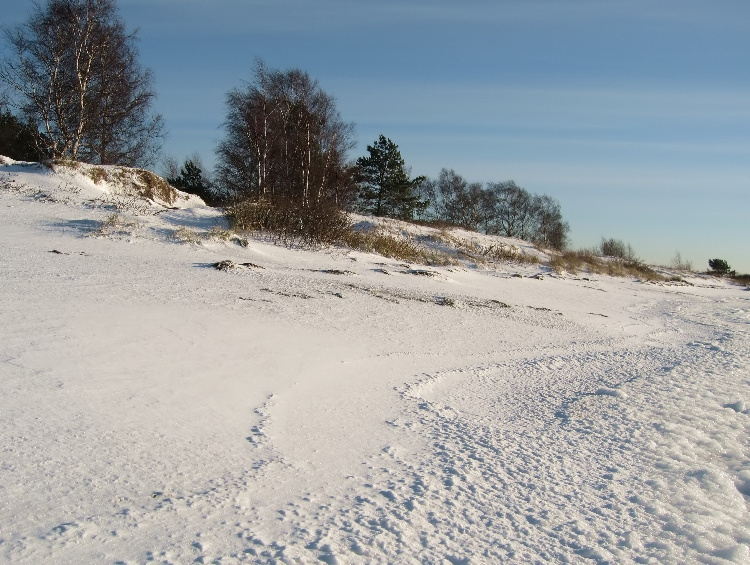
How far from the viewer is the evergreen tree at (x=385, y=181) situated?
3362 cm

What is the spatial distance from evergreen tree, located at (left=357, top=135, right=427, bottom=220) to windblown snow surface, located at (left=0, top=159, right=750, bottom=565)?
86.9 ft

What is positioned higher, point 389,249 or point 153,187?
point 153,187

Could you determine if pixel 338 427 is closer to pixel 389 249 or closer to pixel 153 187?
pixel 389 249

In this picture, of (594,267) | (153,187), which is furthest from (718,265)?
(153,187)

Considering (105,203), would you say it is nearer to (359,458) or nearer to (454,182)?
(359,458)

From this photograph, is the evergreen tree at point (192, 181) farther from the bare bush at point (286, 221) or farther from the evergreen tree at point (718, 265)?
the evergreen tree at point (718, 265)

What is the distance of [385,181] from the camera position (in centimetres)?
3388

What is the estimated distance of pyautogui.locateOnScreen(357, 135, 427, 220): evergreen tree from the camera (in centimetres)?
3362

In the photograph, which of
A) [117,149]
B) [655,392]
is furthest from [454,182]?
[655,392]

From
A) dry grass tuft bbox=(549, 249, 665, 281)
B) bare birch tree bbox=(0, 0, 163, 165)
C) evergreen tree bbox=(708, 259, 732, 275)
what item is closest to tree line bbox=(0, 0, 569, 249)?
bare birch tree bbox=(0, 0, 163, 165)

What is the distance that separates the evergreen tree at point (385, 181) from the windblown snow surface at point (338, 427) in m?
26.5

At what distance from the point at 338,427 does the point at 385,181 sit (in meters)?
31.2

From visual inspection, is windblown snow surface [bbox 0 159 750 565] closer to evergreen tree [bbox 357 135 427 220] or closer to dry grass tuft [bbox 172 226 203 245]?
dry grass tuft [bbox 172 226 203 245]

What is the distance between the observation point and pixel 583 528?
2.43 metres
